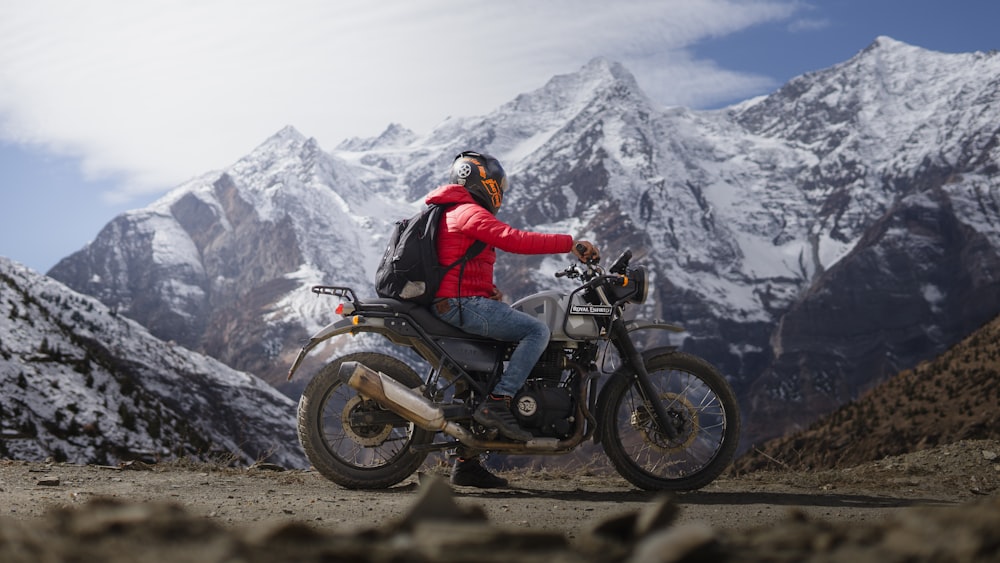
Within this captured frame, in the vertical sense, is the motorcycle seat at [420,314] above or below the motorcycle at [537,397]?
above

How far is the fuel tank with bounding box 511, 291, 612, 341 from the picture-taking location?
7.16 m

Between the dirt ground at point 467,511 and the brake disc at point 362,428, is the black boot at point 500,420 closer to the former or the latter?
the dirt ground at point 467,511

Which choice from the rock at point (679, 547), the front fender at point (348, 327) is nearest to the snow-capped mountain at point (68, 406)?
the front fender at point (348, 327)

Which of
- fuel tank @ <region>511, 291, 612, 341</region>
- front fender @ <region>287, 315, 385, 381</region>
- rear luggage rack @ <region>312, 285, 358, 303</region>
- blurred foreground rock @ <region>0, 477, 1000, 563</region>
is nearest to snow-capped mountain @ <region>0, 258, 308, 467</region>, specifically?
front fender @ <region>287, 315, 385, 381</region>

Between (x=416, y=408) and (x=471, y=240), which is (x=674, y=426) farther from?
(x=471, y=240)

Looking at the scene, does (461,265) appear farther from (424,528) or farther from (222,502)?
(424,528)

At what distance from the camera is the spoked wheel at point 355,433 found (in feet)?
23.3

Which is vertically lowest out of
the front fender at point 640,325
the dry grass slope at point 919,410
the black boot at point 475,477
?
the dry grass slope at point 919,410

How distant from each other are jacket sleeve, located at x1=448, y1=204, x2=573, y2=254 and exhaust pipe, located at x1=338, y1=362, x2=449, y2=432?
4.02 ft

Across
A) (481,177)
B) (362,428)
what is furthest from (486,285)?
(362,428)

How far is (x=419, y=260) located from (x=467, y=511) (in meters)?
4.27

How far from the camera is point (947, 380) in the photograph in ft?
106

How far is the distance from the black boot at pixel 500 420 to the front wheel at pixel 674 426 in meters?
0.81

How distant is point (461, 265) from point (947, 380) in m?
30.0
